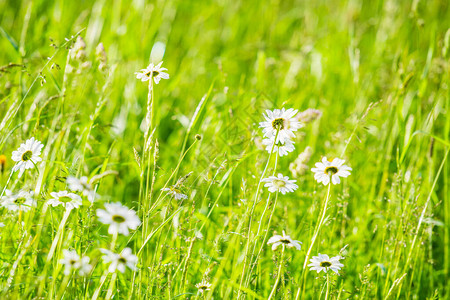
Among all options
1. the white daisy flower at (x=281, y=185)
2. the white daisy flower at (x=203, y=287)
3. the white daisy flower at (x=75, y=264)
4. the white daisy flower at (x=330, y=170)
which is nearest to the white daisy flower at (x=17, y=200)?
the white daisy flower at (x=75, y=264)

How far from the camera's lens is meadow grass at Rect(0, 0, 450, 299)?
3.81 ft

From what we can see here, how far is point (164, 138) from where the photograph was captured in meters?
2.35

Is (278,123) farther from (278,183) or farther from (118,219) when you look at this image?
(118,219)

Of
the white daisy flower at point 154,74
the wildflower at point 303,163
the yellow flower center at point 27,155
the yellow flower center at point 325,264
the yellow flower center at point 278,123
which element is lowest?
A: the yellow flower center at point 325,264

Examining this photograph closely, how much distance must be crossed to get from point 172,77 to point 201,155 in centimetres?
98

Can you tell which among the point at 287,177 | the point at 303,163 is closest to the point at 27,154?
the point at 287,177

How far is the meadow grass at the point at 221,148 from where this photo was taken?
116cm

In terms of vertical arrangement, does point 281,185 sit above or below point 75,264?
above

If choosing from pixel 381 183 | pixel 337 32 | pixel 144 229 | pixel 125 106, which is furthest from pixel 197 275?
pixel 337 32

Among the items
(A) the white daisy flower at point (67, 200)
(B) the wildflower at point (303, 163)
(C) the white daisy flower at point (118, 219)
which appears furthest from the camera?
(B) the wildflower at point (303, 163)

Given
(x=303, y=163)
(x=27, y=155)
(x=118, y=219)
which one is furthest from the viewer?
(x=303, y=163)

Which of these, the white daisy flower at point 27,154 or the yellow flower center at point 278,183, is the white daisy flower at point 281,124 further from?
the white daisy flower at point 27,154

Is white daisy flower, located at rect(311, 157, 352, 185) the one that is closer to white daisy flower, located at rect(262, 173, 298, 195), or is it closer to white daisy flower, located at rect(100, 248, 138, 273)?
white daisy flower, located at rect(262, 173, 298, 195)

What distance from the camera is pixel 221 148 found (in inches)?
74.2
